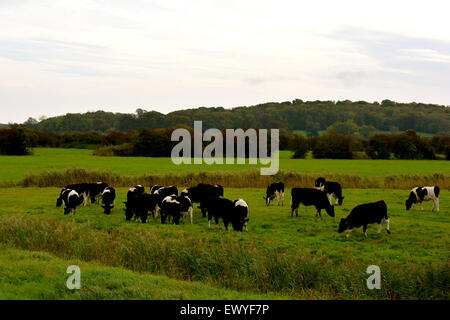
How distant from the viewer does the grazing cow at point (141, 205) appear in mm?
21297

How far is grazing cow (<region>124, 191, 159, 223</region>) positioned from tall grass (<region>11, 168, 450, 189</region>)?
17.3m

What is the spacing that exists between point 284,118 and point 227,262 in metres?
117

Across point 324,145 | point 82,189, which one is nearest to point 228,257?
point 82,189

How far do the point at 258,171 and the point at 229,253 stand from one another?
2515cm

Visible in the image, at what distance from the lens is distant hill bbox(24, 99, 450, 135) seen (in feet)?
389

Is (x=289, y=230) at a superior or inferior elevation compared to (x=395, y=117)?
inferior

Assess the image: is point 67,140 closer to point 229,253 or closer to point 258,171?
point 258,171

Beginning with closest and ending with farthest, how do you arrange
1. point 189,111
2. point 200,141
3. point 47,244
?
point 47,244
point 200,141
point 189,111

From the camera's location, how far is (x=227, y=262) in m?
15.0

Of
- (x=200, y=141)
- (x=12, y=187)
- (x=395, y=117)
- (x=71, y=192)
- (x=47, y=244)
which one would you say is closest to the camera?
(x=47, y=244)

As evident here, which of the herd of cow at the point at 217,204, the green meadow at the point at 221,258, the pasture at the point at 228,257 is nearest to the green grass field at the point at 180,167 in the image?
the herd of cow at the point at 217,204
